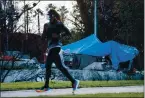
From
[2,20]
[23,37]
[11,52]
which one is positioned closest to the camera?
[2,20]

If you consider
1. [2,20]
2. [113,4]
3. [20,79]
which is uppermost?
[113,4]

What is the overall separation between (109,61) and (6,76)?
31.8 ft

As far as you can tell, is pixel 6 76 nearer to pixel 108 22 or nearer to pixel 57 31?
pixel 57 31

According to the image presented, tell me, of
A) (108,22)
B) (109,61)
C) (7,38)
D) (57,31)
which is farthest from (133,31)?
(57,31)

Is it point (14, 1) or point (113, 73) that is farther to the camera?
point (113, 73)

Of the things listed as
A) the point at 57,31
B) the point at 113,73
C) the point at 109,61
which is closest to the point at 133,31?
the point at 109,61

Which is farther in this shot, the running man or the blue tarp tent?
the blue tarp tent

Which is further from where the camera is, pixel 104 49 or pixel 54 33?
pixel 104 49

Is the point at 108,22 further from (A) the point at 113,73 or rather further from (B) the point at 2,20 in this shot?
(B) the point at 2,20

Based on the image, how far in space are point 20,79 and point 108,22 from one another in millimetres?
18230

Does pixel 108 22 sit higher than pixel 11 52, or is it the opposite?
pixel 108 22

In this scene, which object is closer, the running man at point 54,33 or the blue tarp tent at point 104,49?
the running man at point 54,33

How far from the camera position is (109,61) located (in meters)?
25.8

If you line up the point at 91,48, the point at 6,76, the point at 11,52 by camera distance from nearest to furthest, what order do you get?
the point at 6,76, the point at 11,52, the point at 91,48
